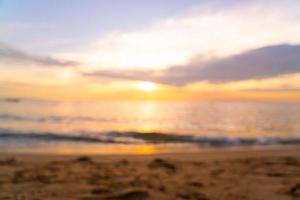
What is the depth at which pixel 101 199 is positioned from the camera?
4.51m

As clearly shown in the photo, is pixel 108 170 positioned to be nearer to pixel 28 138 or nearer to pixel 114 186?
pixel 114 186

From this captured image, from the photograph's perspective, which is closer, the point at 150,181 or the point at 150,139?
the point at 150,181

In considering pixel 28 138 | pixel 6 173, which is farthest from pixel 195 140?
pixel 6 173

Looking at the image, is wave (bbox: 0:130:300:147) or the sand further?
wave (bbox: 0:130:300:147)

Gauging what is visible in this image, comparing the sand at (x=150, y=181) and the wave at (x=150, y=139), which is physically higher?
the wave at (x=150, y=139)

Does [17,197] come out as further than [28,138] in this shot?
No

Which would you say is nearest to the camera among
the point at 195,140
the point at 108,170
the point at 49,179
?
the point at 49,179

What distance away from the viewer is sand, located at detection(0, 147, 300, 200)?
15.8 feet

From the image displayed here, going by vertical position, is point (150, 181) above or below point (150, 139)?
below

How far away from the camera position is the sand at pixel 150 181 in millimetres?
4805

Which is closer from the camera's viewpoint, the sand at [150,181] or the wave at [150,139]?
the sand at [150,181]

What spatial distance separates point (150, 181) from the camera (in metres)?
5.88

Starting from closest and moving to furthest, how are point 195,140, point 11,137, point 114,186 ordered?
point 114,186
point 11,137
point 195,140

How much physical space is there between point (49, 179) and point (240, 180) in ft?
11.3
